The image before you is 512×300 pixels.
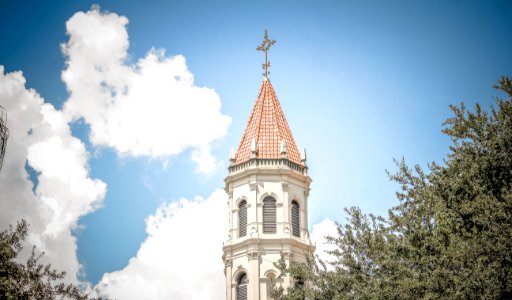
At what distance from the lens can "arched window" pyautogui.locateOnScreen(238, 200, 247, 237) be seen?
48.7 m

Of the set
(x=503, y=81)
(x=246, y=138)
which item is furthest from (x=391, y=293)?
(x=246, y=138)

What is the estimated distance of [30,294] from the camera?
26969 mm

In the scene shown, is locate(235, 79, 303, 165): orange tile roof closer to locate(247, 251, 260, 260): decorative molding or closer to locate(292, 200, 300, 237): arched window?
locate(292, 200, 300, 237): arched window

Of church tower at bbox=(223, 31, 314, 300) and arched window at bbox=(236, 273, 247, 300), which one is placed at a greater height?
church tower at bbox=(223, 31, 314, 300)

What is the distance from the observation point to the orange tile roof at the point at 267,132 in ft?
166

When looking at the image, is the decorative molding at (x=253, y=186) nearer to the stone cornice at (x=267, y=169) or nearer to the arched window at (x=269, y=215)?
the stone cornice at (x=267, y=169)

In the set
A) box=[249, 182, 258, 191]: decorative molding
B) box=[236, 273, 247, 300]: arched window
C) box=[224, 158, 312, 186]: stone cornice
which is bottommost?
box=[236, 273, 247, 300]: arched window

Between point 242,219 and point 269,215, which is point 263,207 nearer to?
point 269,215

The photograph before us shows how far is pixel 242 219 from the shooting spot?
49.1 metres

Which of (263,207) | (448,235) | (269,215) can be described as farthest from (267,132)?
(448,235)

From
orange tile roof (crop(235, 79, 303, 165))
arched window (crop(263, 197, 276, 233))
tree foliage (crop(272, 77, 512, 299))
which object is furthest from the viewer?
orange tile roof (crop(235, 79, 303, 165))

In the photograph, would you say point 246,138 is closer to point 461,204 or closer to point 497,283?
point 461,204

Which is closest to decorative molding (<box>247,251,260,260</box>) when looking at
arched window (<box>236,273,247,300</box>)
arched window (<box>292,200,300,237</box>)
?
arched window (<box>236,273,247,300</box>)

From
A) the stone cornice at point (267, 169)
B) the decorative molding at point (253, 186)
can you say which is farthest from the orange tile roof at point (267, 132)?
the decorative molding at point (253, 186)
